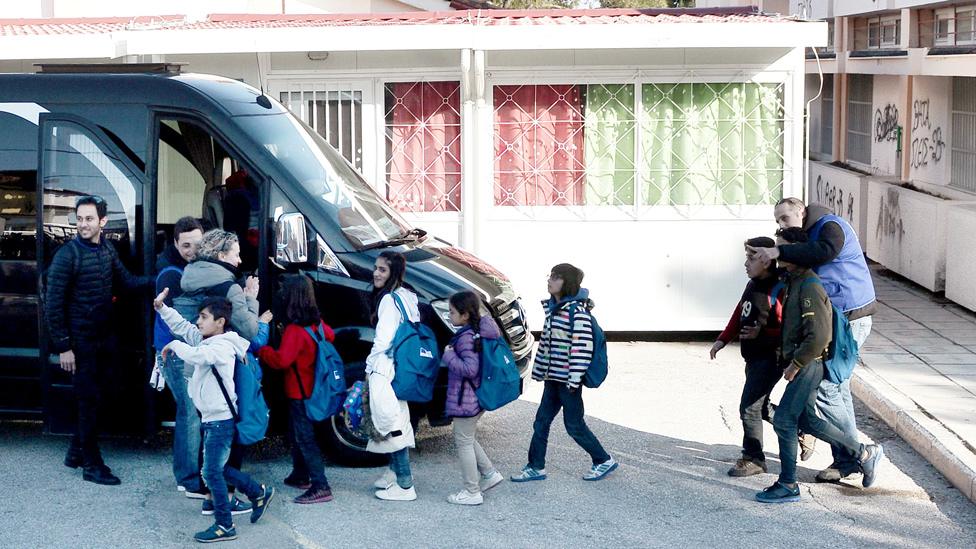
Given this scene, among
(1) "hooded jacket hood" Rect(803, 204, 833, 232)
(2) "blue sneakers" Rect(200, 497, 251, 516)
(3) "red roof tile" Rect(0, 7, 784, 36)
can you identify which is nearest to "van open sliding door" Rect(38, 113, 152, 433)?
(2) "blue sneakers" Rect(200, 497, 251, 516)

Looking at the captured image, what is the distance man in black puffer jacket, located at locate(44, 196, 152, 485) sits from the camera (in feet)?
23.3

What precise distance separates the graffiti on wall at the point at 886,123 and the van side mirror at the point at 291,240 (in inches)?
452

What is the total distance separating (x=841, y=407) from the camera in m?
7.15

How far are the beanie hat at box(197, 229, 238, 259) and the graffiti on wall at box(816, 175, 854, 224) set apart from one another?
12.2m

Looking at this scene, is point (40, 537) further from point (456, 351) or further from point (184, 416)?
point (456, 351)

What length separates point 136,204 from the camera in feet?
25.0

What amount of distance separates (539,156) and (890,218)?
19.5ft

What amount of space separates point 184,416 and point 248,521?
699 millimetres

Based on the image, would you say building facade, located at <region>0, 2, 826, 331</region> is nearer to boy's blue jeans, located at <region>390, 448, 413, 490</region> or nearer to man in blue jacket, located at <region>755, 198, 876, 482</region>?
man in blue jacket, located at <region>755, 198, 876, 482</region>

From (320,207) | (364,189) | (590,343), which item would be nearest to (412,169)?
(364,189)

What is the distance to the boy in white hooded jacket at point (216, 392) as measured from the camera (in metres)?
6.28

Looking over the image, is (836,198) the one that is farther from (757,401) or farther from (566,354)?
(566,354)

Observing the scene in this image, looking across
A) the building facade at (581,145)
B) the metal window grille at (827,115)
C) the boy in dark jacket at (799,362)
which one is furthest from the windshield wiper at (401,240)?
the metal window grille at (827,115)

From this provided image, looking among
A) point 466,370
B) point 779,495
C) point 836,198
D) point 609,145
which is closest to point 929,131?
point 836,198
